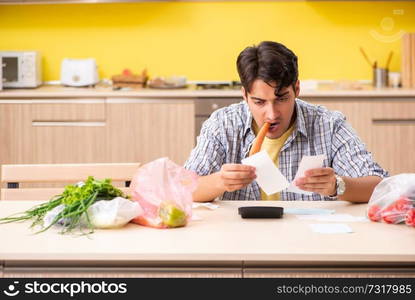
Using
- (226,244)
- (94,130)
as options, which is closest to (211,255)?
(226,244)

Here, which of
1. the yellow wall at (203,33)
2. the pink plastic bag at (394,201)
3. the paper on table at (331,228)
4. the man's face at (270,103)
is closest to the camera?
the paper on table at (331,228)

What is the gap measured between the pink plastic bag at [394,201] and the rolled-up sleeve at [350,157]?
0.32 m

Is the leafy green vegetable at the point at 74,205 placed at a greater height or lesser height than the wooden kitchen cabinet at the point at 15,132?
lesser

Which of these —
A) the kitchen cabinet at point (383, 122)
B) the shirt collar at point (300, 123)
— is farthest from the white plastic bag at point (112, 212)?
the kitchen cabinet at point (383, 122)

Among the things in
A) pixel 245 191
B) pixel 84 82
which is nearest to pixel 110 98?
pixel 84 82

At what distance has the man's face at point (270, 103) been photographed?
9.89 ft

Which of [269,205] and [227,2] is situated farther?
[227,2]

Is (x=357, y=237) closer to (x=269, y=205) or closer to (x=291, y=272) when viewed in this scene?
(x=291, y=272)

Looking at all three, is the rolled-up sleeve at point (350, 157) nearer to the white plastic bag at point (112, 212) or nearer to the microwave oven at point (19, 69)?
the white plastic bag at point (112, 212)

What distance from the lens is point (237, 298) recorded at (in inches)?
87.6

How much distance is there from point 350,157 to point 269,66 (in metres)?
0.47

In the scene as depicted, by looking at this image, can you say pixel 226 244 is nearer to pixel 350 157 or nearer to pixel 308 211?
pixel 308 211

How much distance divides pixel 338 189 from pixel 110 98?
2947 mm

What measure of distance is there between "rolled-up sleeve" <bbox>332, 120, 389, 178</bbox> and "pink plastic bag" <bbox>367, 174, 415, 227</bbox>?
1.06ft
